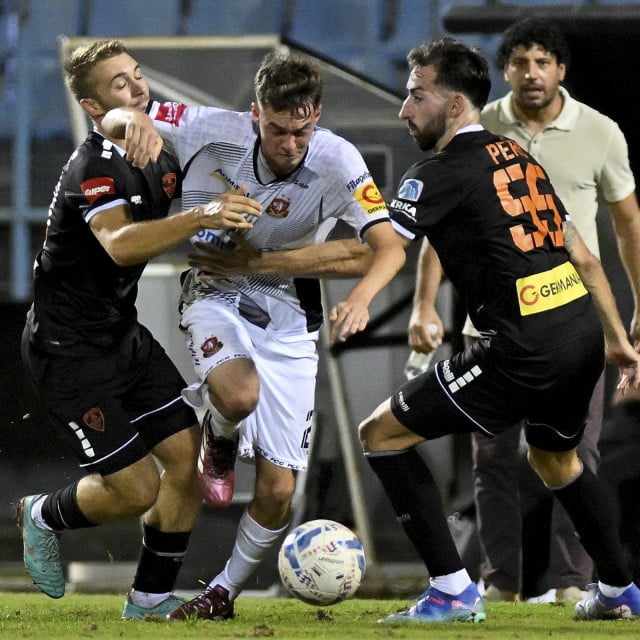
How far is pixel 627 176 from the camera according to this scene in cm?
568

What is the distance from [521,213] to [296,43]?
291 centimetres

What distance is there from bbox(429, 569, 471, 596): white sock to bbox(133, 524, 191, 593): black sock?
0.96 metres

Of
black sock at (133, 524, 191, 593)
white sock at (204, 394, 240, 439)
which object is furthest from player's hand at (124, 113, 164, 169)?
black sock at (133, 524, 191, 593)

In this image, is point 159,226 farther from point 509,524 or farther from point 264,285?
point 509,524

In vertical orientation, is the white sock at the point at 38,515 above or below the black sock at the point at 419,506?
below

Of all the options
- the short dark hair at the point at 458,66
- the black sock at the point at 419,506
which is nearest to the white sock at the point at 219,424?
the black sock at the point at 419,506

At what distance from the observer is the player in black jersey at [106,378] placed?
4.67 metres

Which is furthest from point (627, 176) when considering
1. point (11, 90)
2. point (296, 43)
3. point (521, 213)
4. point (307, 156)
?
point (11, 90)

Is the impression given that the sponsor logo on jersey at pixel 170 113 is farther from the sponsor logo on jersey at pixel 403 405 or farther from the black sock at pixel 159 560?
the black sock at pixel 159 560

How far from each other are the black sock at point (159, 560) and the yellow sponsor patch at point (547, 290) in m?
1.53

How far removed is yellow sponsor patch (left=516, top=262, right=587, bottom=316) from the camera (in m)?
4.50

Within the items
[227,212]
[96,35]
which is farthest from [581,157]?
[96,35]

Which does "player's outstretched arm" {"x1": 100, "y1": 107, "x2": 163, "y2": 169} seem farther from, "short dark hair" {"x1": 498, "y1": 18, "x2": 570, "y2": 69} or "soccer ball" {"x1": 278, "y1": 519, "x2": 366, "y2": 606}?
"short dark hair" {"x1": 498, "y1": 18, "x2": 570, "y2": 69}

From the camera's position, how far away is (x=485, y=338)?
4.54 m
